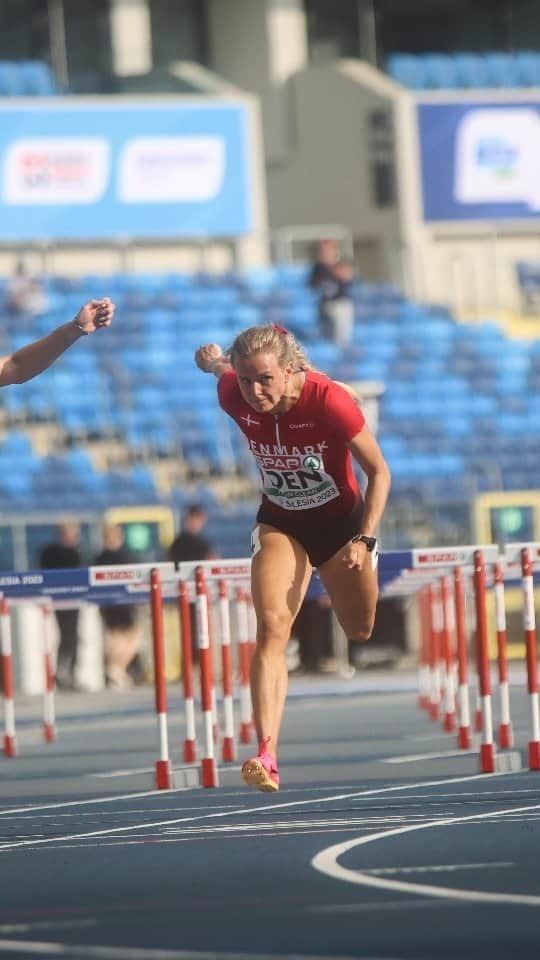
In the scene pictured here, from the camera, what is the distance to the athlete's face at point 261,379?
9.10 m

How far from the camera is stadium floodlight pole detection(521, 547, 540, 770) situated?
37.7 feet

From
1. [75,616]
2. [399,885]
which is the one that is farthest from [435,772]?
[75,616]

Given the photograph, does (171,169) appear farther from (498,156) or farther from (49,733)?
(49,733)

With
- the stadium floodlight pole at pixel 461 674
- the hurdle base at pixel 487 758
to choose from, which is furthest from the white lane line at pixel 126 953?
the stadium floodlight pole at pixel 461 674

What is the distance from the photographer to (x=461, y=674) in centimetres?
1432

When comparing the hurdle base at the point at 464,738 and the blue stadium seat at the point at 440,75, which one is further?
the blue stadium seat at the point at 440,75

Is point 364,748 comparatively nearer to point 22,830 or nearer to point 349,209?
point 22,830

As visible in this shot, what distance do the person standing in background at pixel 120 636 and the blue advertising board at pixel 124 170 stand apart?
28.0 feet

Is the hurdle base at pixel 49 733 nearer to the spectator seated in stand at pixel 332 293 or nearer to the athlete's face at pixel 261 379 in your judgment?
the athlete's face at pixel 261 379

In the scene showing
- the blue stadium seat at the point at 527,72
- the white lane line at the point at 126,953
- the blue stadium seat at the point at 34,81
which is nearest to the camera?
the white lane line at the point at 126,953

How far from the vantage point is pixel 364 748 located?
47.3ft

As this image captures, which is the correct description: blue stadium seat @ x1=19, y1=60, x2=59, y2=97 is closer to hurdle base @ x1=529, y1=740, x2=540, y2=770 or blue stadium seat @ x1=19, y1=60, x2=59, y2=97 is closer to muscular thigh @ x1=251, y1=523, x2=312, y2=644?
hurdle base @ x1=529, y1=740, x2=540, y2=770

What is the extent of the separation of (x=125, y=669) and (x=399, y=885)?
1749 cm

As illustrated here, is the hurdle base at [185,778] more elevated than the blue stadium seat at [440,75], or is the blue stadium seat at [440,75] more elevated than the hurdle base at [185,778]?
the blue stadium seat at [440,75]
